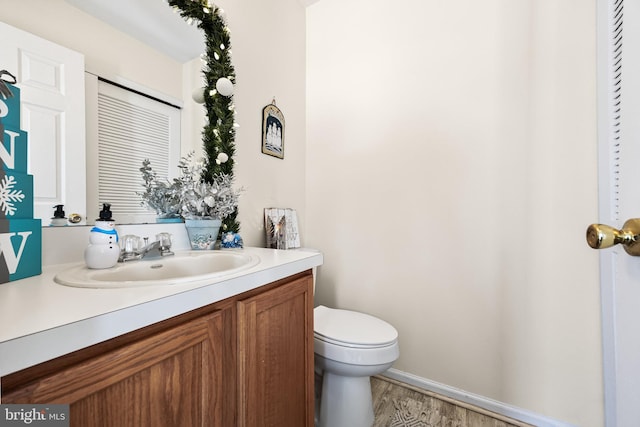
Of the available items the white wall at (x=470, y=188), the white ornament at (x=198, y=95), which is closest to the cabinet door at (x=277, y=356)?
the white wall at (x=470, y=188)

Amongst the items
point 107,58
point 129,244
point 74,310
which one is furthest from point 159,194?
point 74,310

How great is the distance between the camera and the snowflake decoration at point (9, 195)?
0.54m

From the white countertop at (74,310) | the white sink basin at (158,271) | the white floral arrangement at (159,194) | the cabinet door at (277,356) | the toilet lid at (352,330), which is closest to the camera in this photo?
the white countertop at (74,310)

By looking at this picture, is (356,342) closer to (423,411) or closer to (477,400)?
(423,411)

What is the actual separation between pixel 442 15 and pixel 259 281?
1.69 metres

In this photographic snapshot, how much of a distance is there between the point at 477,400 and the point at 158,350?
1.55 metres

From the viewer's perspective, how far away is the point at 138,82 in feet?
3.05

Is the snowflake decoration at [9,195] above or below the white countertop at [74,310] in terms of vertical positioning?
above

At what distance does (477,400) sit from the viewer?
4.18ft

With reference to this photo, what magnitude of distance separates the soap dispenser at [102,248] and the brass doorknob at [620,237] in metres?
1.06

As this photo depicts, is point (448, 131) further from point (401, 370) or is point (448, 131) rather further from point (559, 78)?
point (401, 370)

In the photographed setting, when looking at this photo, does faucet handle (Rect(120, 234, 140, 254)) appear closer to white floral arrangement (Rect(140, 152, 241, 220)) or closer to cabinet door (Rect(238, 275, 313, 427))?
white floral arrangement (Rect(140, 152, 241, 220))

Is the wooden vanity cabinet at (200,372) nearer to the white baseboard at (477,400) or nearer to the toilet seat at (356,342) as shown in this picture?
the toilet seat at (356,342)

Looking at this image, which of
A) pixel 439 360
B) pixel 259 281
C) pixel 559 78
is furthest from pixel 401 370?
pixel 559 78
